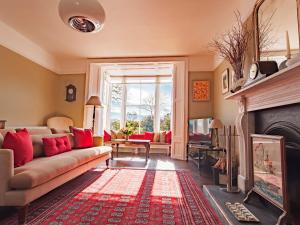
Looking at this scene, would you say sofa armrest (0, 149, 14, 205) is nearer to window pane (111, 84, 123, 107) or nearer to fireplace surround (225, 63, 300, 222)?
fireplace surround (225, 63, 300, 222)

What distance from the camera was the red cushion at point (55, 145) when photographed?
8.79 ft

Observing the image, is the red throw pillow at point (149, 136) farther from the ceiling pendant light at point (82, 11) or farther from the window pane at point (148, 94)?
the ceiling pendant light at point (82, 11)

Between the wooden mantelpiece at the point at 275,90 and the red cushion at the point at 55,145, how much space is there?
273 centimetres

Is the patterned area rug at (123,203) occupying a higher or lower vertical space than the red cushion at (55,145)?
lower

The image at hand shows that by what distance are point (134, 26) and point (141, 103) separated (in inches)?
143

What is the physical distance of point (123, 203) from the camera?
6.75 ft

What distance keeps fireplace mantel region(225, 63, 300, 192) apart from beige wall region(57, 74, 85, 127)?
4459 millimetres

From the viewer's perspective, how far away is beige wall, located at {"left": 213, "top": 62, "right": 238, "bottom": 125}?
141 inches

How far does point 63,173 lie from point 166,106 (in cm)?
505

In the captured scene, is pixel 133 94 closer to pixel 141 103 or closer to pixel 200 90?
pixel 141 103

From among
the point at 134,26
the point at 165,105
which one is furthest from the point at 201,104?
the point at 134,26

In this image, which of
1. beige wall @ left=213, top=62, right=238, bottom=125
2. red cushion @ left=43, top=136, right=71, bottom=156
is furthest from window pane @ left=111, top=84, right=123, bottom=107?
red cushion @ left=43, top=136, right=71, bottom=156

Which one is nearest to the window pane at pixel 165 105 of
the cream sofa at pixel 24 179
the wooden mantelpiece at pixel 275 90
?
the wooden mantelpiece at pixel 275 90

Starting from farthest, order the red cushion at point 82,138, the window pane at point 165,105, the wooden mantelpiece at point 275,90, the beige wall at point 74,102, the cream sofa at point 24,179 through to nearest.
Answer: the window pane at point 165,105 < the beige wall at point 74,102 < the red cushion at point 82,138 < the cream sofa at point 24,179 < the wooden mantelpiece at point 275,90
